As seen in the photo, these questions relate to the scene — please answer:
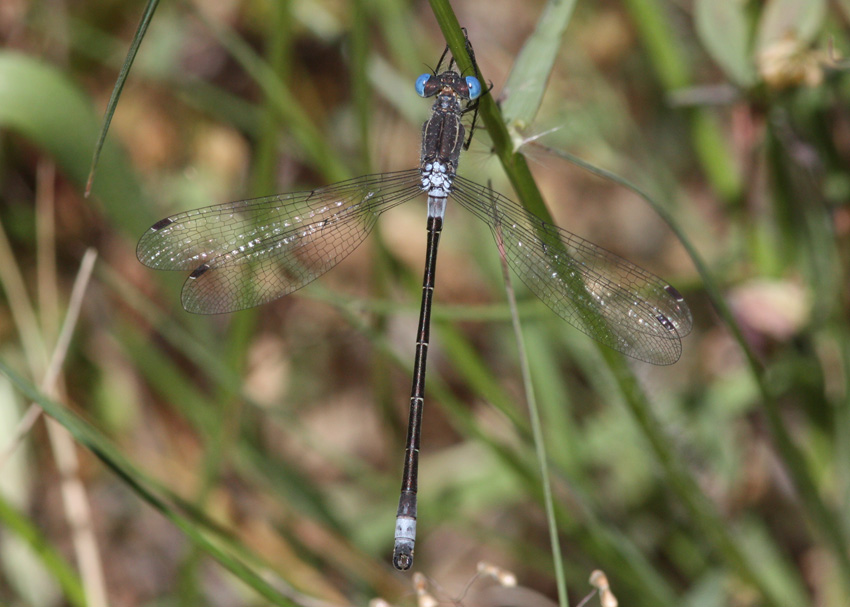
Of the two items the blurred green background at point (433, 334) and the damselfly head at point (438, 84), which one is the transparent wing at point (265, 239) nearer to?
the blurred green background at point (433, 334)

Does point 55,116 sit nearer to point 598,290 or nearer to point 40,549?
point 40,549

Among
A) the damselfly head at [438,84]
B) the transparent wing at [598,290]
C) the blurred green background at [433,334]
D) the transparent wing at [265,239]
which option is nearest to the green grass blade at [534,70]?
the blurred green background at [433,334]

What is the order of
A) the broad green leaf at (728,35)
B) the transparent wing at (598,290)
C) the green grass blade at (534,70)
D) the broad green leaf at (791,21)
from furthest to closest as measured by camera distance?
1. the broad green leaf at (728,35)
2. the broad green leaf at (791,21)
3. the transparent wing at (598,290)
4. the green grass blade at (534,70)

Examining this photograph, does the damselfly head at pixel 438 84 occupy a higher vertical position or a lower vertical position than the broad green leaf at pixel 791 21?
lower

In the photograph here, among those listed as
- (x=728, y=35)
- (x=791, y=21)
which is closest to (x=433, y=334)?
(x=728, y=35)

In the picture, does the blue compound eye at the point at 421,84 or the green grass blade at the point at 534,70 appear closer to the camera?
the green grass blade at the point at 534,70

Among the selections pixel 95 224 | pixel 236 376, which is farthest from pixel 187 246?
pixel 95 224

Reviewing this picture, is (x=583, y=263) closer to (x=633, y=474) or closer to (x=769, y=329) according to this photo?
(x=769, y=329)

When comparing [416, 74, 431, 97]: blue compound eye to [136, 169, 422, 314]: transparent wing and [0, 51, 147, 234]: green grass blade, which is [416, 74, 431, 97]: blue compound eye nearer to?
→ [136, 169, 422, 314]: transparent wing
